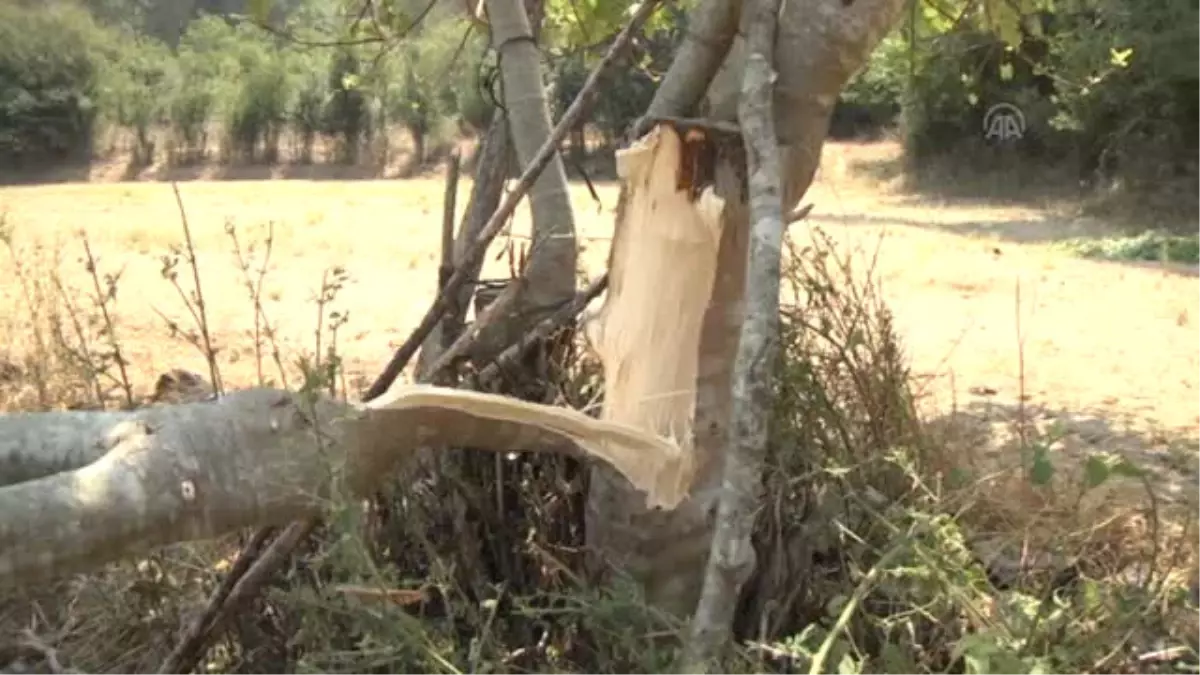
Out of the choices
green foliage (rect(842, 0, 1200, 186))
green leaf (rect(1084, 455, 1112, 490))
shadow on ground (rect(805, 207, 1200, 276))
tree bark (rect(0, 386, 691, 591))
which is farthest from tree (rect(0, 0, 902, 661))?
shadow on ground (rect(805, 207, 1200, 276))

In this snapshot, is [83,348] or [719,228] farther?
[83,348]

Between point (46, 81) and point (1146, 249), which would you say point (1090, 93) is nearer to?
point (1146, 249)

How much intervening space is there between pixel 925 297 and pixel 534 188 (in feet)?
23.7

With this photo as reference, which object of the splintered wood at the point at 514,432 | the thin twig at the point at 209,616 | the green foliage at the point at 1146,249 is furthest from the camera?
the green foliage at the point at 1146,249

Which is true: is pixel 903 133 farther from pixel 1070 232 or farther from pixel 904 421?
pixel 904 421

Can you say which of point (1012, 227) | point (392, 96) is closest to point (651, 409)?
point (1012, 227)

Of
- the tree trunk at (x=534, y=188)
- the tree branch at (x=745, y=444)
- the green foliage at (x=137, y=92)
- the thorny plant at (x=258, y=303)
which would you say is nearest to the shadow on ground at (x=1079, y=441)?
the tree trunk at (x=534, y=188)

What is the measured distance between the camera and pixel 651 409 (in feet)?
9.41

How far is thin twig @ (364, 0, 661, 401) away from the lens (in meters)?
3.11

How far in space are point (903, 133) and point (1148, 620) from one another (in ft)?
87.4

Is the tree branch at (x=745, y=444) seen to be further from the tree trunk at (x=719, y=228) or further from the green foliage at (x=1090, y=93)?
the green foliage at (x=1090, y=93)

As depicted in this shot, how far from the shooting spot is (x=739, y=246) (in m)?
2.85

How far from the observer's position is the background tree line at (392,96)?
19.3m

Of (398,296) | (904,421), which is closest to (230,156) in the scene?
(398,296)
